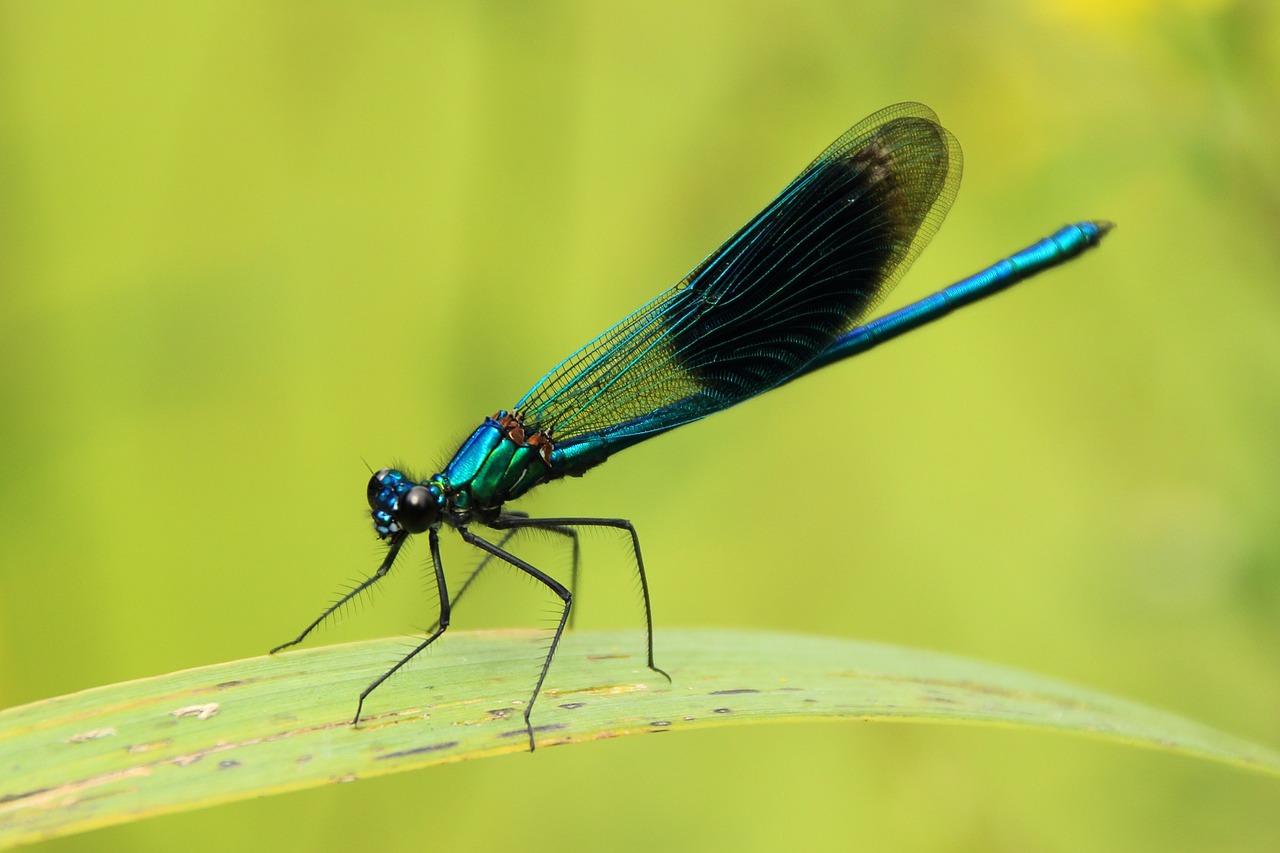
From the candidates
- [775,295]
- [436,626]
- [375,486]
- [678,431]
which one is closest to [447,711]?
[436,626]

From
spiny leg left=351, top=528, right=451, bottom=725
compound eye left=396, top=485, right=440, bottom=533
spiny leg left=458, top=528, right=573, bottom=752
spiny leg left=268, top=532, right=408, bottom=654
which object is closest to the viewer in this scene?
spiny leg left=351, top=528, right=451, bottom=725

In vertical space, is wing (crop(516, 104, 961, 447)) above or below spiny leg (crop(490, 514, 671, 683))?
above

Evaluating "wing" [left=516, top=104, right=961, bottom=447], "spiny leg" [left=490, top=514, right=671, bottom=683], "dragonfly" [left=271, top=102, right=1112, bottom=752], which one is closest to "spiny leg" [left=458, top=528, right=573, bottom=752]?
"dragonfly" [left=271, top=102, right=1112, bottom=752]

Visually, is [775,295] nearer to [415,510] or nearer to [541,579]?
[541,579]

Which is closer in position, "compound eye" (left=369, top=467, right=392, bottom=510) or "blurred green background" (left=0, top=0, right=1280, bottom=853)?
"compound eye" (left=369, top=467, right=392, bottom=510)

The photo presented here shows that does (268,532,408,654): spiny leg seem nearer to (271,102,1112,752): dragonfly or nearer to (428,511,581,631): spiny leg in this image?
(271,102,1112,752): dragonfly

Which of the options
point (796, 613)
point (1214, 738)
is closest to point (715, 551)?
point (796, 613)

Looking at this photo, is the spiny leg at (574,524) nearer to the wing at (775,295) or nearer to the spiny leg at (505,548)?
the spiny leg at (505,548)

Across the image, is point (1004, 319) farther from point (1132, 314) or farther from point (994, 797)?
point (994, 797)
